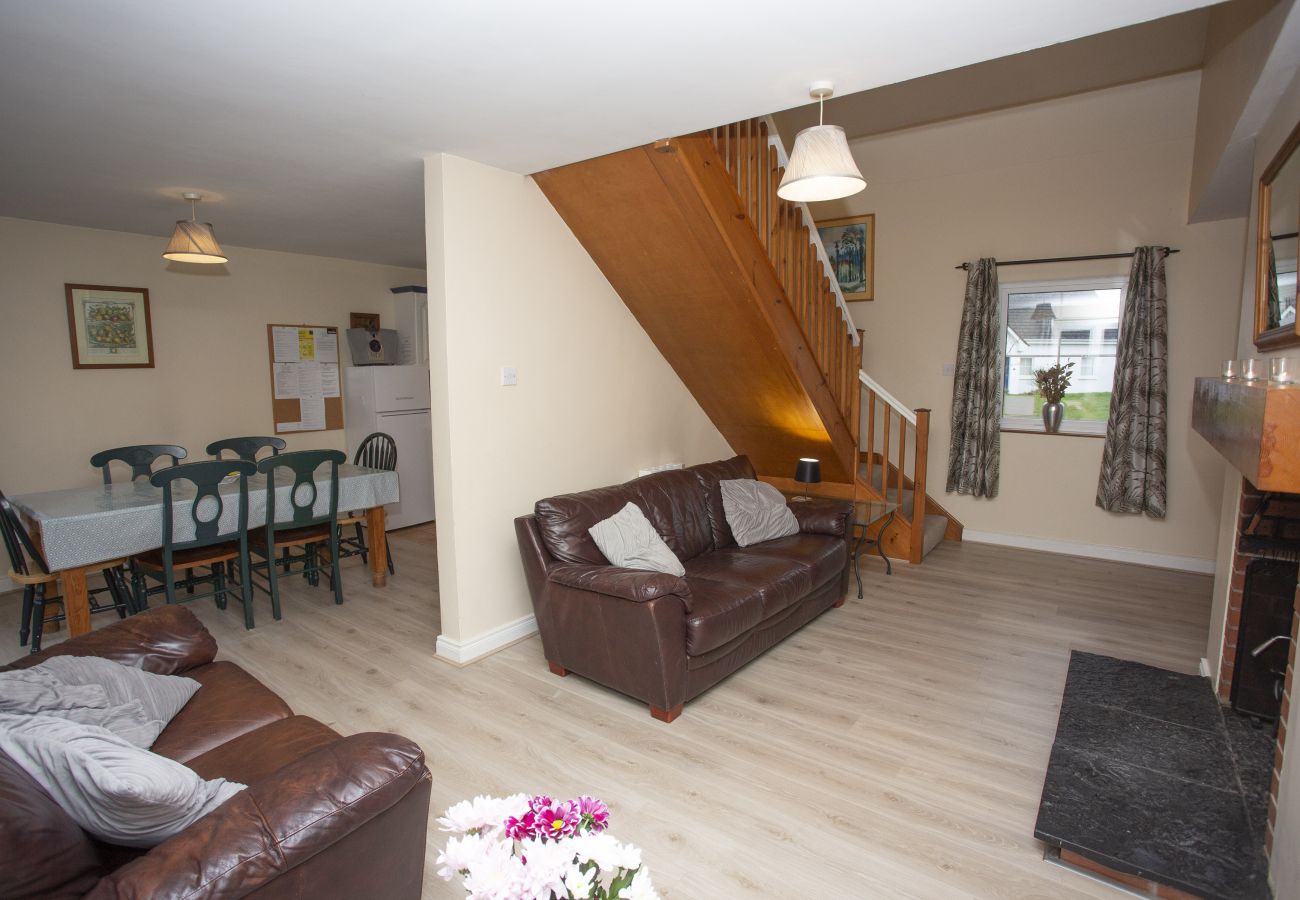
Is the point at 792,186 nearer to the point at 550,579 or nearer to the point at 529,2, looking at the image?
the point at 529,2

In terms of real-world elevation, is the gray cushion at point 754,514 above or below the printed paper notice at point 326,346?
below

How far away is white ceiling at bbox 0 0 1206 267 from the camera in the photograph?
6.16ft

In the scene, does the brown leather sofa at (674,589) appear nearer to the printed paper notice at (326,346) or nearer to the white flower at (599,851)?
the white flower at (599,851)

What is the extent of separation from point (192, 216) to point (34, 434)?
1787 mm

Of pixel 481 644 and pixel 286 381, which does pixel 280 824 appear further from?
pixel 286 381

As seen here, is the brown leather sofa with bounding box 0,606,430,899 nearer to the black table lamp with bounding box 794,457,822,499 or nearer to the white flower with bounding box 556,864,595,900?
the white flower with bounding box 556,864,595,900

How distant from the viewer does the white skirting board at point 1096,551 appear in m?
4.73

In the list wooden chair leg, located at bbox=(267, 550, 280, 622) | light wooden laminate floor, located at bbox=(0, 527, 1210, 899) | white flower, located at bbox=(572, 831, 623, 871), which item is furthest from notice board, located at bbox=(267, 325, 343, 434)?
white flower, located at bbox=(572, 831, 623, 871)

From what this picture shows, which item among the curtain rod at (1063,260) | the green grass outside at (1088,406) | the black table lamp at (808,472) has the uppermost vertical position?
the curtain rod at (1063,260)

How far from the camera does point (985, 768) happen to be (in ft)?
8.06

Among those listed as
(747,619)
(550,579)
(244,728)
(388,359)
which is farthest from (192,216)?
(747,619)

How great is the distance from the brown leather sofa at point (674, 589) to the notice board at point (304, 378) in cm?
349

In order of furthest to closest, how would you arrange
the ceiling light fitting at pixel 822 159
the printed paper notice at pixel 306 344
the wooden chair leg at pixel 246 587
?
1. the printed paper notice at pixel 306 344
2. the wooden chair leg at pixel 246 587
3. the ceiling light fitting at pixel 822 159

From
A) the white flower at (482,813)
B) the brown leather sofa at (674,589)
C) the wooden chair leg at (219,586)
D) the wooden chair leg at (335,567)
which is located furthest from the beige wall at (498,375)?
the white flower at (482,813)
